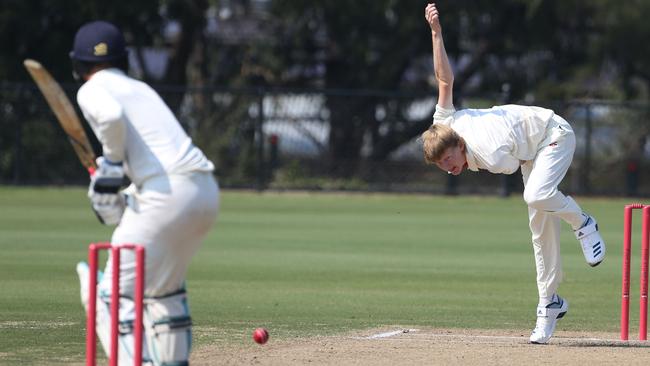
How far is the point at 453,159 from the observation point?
25.1ft

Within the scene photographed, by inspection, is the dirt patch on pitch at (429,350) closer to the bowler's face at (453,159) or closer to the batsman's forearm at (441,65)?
the bowler's face at (453,159)

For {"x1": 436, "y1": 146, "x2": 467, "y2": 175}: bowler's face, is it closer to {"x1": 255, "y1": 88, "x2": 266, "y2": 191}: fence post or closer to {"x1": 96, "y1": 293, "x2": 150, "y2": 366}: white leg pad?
{"x1": 96, "y1": 293, "x2": 150, "y2": 366}: white leg pad

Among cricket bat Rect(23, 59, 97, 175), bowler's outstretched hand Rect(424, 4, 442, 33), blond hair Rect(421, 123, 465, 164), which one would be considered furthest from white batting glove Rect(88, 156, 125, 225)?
bowler's outstretched hand Rect(424, 4, 442, 33)

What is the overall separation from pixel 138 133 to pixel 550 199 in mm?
2954

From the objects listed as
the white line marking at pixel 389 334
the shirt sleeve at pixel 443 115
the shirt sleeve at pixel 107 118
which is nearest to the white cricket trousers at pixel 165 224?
the shirt sleeve at pixel 107 118

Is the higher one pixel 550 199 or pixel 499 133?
pixel 499 133

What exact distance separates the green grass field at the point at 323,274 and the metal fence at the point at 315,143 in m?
3.56

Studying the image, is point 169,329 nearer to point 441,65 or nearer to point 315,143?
point 441,65

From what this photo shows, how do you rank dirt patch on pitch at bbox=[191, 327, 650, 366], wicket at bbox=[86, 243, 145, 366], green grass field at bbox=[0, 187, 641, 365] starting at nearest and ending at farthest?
wicket at bbox=[86, 243, 145, 366] < dirt patch on pitch at bbox=[191, 327, 650, 366] < green grass field at bbox=[0, 187, 641, 365]

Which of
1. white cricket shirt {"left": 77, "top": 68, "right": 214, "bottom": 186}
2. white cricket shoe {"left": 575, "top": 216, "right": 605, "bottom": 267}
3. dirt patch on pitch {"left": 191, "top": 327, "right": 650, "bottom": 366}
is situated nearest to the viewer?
white cricket shirt {"left": 77, "top": 68, "right": 214, "bottom": 186}

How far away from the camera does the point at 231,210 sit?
65.5 ft

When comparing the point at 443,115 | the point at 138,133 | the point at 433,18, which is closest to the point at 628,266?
the point at 443,115

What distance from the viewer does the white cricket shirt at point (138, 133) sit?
5.62 m

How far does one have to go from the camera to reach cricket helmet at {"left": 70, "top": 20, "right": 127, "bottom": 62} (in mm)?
5879
